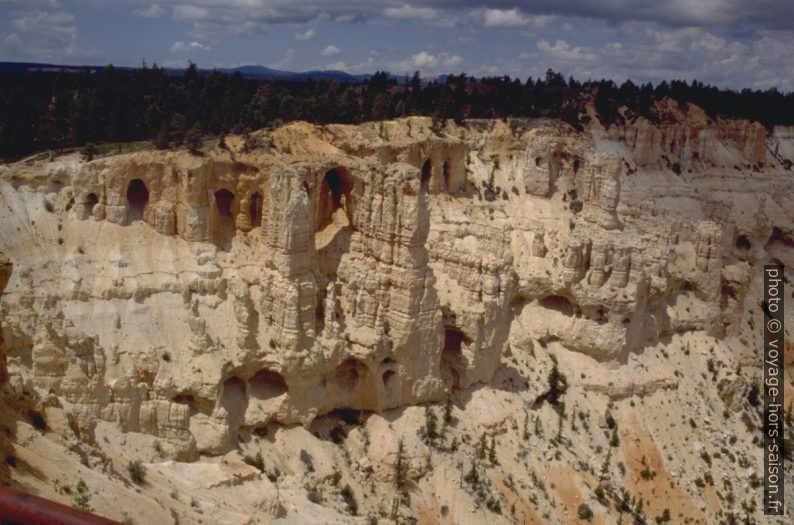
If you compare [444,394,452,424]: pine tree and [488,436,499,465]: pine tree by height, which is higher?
[444,394,452,424]: pine tree

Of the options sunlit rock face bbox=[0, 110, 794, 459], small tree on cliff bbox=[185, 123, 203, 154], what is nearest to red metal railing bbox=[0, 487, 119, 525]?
sunlit rock face bbox=[0, 110, 794, 459]

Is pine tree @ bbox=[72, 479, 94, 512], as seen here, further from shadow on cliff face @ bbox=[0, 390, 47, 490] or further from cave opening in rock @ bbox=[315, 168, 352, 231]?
cave opening in rock @ bbox=[315, 168, 352, 231]

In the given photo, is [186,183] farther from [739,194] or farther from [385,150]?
[739,194]

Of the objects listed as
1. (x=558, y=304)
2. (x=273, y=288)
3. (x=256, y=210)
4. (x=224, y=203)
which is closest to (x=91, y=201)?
(x=224, y=203)

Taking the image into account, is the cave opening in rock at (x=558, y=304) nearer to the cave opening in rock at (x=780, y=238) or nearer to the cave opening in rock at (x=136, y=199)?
the cave opening in rock at (x=136, y=199)

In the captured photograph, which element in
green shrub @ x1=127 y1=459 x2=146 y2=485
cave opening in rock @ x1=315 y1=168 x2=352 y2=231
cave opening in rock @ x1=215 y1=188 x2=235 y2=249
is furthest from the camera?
cave opening in rock @ x1=315 y1=168 x2=352 y2=231

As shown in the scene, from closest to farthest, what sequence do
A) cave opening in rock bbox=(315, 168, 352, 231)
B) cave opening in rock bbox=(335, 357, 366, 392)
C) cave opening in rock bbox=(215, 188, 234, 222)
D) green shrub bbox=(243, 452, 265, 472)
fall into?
green shrub bbox=(243, 452, 265, 472)
cave opening in rock bbox=(335, 357, 366, 392)
cave opening in rock bbox=(215, 188, 234, 222)
cave opening in rock bbox=(315, 168, 352, 231)
